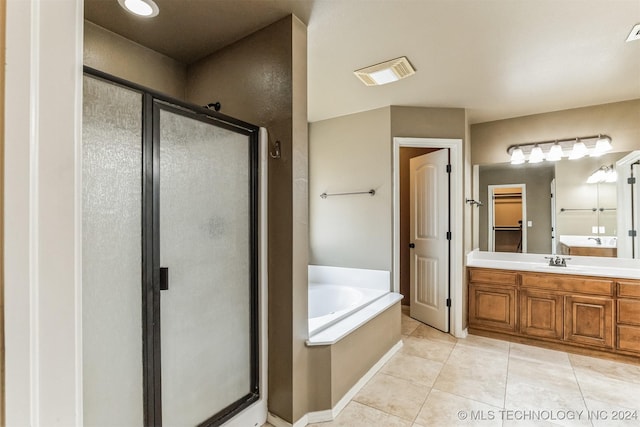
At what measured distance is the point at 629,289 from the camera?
2551 mm

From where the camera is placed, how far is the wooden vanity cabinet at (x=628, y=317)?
2.53 m

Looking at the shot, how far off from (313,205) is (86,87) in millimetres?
2673

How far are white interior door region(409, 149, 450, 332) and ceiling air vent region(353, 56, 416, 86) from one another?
3.82 ft

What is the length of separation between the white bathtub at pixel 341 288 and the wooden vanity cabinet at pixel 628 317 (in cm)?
194

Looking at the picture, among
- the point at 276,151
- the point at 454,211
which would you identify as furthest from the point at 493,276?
the point at 276,151

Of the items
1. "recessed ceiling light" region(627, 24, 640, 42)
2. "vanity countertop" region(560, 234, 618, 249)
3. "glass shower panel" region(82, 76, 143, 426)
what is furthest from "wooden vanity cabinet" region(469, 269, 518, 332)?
"glass shower panel" region(82, 76, 143, 426)

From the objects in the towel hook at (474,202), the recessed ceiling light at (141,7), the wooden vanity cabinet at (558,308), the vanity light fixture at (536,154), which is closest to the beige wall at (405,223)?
the towel hook at (474,202)

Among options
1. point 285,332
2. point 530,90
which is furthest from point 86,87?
point 530,90

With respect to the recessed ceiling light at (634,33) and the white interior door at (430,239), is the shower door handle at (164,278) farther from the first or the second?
the recessed ceiling light at (634,33)

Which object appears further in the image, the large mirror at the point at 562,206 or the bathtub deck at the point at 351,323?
the large mirror at the point at 562,206

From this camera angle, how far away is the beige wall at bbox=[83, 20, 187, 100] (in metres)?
1.83

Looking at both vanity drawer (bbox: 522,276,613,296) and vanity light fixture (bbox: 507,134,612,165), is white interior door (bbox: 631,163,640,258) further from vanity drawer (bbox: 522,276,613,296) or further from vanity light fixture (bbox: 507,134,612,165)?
vanity drawer (bbox: 522,276,613,296)

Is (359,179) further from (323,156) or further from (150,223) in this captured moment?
(150,223)

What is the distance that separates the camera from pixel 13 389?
390 millimetres
